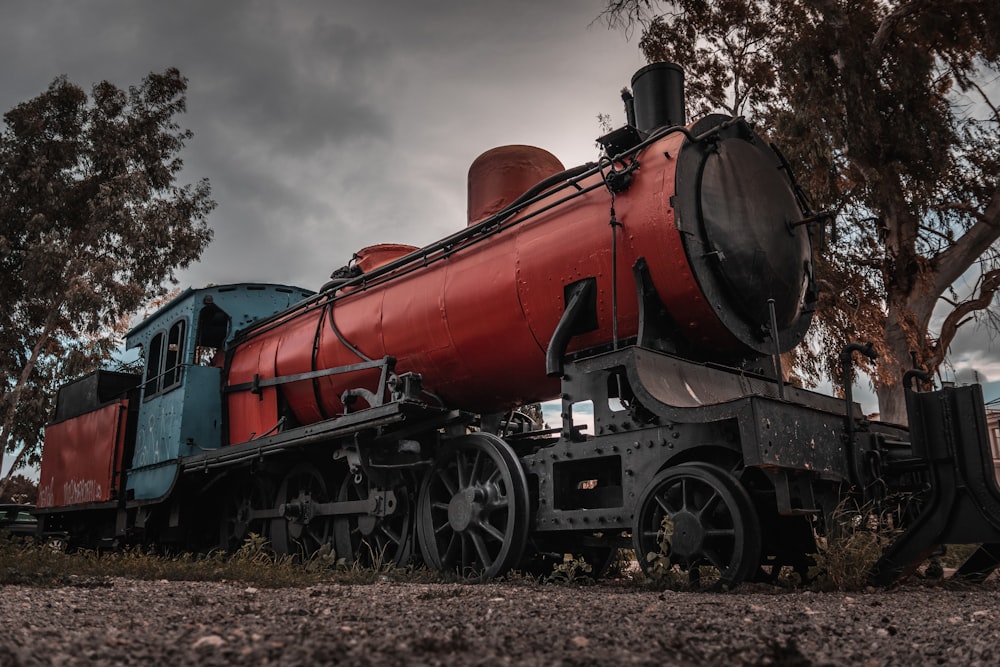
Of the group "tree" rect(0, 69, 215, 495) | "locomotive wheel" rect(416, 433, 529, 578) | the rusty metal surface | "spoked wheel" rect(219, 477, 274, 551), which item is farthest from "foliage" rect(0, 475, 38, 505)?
"locomotive wheel" rect(416, 433, 529, 578)

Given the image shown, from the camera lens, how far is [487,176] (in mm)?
6113

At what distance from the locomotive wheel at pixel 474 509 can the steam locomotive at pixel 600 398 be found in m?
0.02

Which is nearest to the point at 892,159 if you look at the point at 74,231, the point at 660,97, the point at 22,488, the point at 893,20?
the point at 893,20

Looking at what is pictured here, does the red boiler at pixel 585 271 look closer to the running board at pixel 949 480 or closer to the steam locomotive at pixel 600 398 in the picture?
the steam locomotive at pixel 600 398

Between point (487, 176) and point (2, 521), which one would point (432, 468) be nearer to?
point (487, 176)

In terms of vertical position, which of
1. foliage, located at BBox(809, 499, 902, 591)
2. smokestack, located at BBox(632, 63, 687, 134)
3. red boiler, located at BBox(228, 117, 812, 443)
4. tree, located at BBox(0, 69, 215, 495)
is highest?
tree, located at BBox(0, 69, 215, 495)

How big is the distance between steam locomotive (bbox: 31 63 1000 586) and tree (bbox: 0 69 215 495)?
13628 millimetres

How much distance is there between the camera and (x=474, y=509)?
498 cm

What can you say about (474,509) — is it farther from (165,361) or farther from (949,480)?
(165,361)

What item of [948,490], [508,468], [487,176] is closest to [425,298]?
[487,176]

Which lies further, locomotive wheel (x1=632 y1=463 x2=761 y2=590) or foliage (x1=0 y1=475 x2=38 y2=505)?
foliage (x1=0 y1=475 x2=38 y2=505)

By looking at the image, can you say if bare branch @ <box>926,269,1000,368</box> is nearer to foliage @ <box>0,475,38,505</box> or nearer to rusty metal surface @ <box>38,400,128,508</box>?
rusty metal surface @ <box>38,400,128,508</box>

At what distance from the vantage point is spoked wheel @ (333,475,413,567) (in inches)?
226

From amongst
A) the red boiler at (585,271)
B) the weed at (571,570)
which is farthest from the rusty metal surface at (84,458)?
the weed at (571,570)
